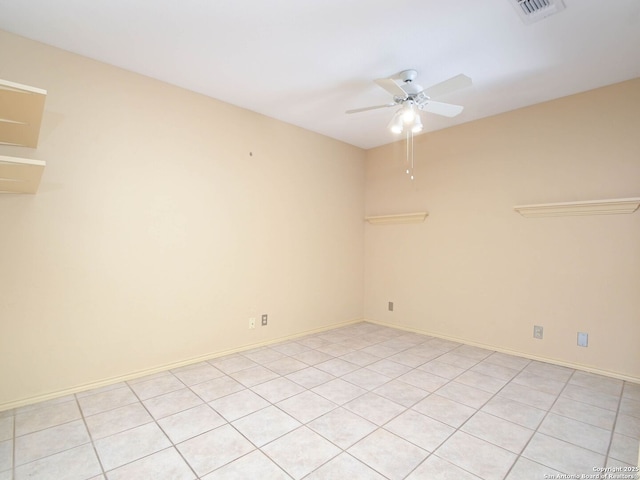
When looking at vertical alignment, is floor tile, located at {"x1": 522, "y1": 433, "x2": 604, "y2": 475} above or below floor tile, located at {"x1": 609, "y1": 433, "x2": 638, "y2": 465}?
below

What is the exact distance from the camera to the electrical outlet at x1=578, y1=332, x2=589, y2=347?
2.85 meters

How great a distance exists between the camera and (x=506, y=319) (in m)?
3.32

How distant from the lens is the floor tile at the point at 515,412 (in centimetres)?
203

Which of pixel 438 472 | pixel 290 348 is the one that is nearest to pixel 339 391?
pixel 438 472

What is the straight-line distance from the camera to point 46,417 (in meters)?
2.02

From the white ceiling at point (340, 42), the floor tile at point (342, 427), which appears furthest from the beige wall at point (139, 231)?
the floor tile at point (342, 427)

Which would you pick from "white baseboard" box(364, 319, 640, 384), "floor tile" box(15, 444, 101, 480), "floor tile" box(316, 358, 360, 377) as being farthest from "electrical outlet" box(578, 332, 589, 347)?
"floor tile" box(15, 444, 101, 480)

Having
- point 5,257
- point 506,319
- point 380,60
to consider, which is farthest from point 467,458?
point 5,257

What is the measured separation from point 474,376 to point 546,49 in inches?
102

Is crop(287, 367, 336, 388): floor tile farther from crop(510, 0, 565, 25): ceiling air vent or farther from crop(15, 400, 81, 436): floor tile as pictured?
crop(510, 0, 565, 25): ceiling air vent

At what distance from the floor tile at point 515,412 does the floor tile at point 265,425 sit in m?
1.34

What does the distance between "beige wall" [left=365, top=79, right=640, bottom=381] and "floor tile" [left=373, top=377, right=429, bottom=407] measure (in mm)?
1472

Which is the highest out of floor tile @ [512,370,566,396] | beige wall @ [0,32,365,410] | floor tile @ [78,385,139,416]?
beige wall @ [0,32,365,410]

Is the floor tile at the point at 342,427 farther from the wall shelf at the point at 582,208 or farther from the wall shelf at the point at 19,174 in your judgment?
the wall shelf at the point at 582,208
